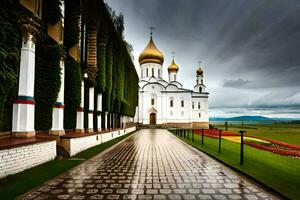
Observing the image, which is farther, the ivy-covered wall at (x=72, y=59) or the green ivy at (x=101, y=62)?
the green ivy at (x=101, y=62)

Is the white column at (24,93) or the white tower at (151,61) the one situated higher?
the white tower at (151,61)

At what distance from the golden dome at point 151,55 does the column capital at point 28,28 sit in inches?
1741

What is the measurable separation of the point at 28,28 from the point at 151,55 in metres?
44.4

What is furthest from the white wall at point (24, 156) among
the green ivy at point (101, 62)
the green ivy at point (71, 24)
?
the green ivy at point (101, 62)

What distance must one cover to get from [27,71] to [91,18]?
8505 millimetres

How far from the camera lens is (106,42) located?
1770cm

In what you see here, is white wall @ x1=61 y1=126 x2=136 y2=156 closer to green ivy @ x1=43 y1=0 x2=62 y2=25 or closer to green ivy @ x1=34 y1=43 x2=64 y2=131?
green ivy @ x1=34 y1=43 x2=64 y2=131

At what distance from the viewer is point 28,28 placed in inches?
280

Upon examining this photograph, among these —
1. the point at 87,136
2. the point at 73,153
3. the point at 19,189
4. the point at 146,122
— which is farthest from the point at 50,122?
the point at 146,122

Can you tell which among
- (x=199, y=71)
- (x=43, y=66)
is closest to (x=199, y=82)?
(x=199, y=71)

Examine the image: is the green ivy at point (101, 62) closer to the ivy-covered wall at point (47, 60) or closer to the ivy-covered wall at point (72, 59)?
the ivy-covered wall at point (47, 60)

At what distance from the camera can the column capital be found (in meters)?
7.02

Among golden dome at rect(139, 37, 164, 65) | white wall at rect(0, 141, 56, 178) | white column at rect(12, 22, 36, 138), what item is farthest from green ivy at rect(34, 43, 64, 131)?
golden dome at rect(139, 37, 164, 65)

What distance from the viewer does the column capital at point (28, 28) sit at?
23.0ft
